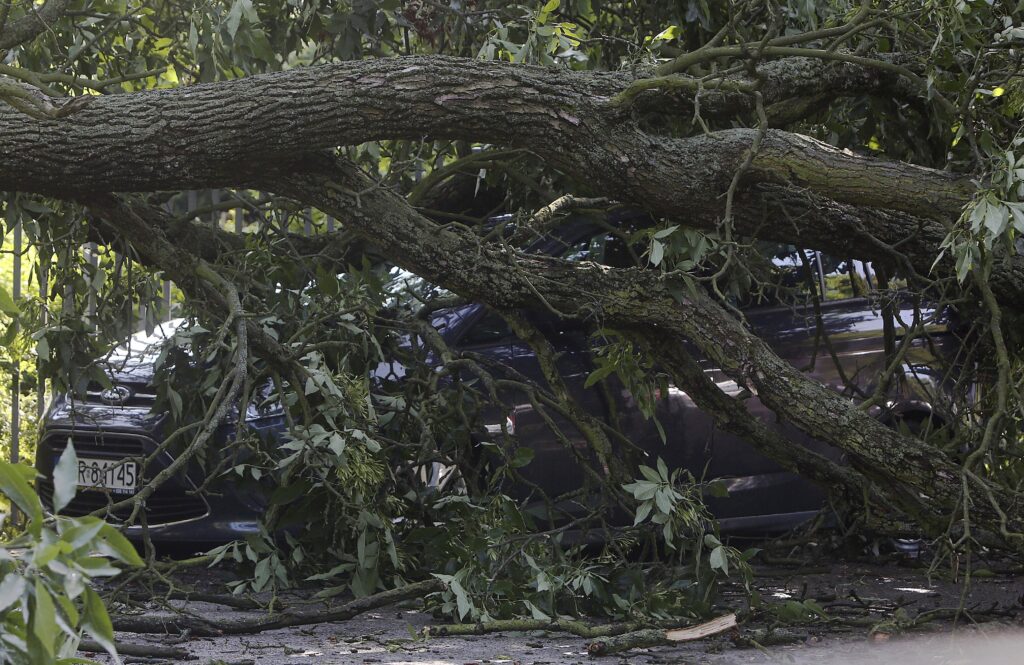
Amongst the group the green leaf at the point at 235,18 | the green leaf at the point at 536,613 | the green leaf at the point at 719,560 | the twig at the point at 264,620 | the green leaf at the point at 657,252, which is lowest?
the green leaf at the point at 536,613

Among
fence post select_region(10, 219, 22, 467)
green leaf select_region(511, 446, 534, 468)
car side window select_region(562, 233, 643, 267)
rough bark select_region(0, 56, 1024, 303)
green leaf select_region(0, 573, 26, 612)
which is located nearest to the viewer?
green leaf select_region(0, 573, 26, 612)

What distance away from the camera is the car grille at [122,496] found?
5.16 metres

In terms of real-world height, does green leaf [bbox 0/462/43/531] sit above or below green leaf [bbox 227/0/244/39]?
below

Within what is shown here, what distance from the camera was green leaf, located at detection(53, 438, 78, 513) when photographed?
1614 mm

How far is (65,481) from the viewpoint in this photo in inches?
64.8

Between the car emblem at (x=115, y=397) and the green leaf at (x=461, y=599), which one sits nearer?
the green leaf at (x=461, y=599)

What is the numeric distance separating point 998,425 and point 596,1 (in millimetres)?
2811

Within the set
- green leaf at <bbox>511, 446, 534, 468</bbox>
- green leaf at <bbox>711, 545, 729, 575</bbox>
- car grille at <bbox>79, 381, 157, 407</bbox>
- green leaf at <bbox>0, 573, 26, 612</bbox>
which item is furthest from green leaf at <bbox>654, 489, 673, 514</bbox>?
car grille at <bbox>79, 381, 157, 407</bbox>

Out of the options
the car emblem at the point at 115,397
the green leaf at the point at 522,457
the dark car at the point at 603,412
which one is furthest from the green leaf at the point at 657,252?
the car emblem at the point at 115,397

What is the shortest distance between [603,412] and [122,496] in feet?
7.38

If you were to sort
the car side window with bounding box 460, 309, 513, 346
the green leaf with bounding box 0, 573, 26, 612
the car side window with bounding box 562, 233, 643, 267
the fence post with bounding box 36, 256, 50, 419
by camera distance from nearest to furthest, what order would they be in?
the green leaf with bounding box 0, 573, 26, 612
the fence post with bounding box 36, 256, 50, 419
the car side window with bounding box 460, 309, 513, 346
the car side window with bounding box 562, 233, 643, 267

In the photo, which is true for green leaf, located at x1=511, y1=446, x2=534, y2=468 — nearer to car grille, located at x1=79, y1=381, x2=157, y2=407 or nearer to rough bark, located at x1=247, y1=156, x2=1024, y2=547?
rough bark, located at x1=247, y1=156, x2=1024, y2=547

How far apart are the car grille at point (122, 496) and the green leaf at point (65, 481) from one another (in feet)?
11.4

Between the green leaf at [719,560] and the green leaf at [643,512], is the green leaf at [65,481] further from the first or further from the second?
the green leaf at [719,560]
